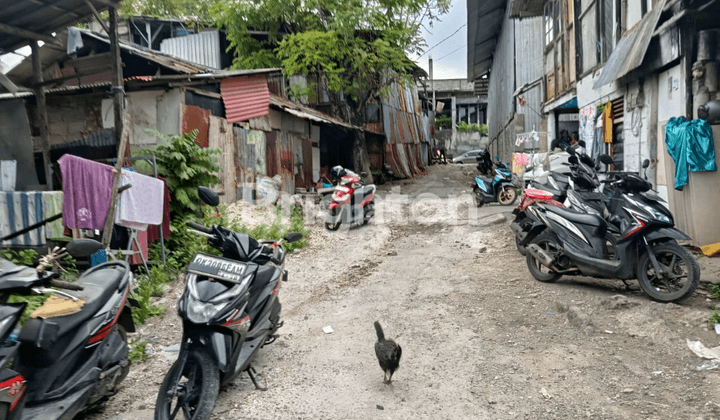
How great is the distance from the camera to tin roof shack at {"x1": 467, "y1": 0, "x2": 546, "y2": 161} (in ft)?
58.1

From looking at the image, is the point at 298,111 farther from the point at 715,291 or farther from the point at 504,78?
the point at 504,78

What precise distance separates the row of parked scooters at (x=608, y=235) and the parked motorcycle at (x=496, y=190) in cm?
530

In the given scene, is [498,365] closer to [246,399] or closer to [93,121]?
[246,399]

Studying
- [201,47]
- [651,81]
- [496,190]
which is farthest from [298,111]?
[651,81]

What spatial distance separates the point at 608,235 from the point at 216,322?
427 centimetres

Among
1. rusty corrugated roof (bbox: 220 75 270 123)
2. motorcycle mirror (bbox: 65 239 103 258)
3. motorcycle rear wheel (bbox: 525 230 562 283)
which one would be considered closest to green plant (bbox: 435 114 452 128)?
rusty corrugated roof (bbox: 220 75 270 123)

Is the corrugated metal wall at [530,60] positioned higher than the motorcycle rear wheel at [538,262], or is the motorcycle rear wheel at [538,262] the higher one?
the corrugated metal wall at [530,60]

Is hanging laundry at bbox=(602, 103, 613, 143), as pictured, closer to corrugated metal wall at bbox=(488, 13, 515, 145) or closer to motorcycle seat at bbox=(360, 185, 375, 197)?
motorcycle seat at bbox=(360, 185, 375, 197)

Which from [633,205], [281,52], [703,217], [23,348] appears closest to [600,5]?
[703,217]

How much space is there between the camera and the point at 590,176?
613cm

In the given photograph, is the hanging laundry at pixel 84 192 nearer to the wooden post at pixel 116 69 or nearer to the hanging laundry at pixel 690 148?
the wooden post at pixel 116 69

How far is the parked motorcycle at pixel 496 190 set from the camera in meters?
12.2

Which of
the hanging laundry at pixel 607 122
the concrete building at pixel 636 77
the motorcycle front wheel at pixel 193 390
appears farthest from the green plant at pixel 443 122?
the motorcycle front wheel at pixel 193 390

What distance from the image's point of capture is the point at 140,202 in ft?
21.1
